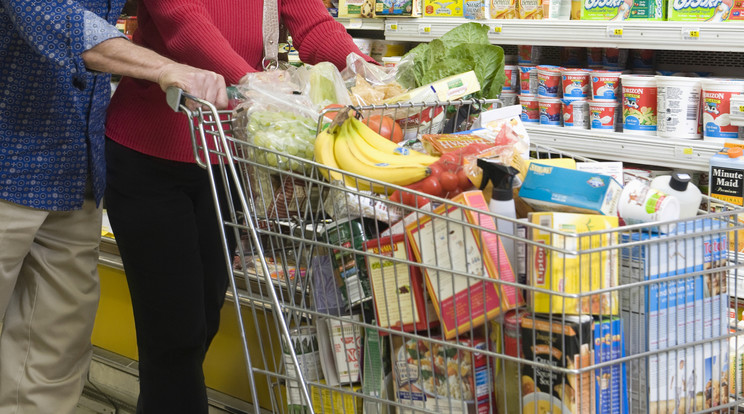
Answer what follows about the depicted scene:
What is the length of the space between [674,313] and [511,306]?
0.86 feet

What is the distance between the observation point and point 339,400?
151 cm

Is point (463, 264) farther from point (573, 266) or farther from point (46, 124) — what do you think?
point (46, 124)

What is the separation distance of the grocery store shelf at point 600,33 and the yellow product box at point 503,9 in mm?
62

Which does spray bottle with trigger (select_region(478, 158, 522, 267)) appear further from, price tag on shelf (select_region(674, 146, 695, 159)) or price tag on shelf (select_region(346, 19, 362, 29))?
price tag on shelf (select_region(346, 19, 362, 29))

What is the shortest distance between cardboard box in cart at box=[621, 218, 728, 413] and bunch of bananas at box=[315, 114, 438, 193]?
14.9 inches

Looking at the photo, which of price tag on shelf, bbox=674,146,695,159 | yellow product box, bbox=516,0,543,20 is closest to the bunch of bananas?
price tag on shelf, bbox=674,146,695,159

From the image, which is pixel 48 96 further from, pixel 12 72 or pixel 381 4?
pixel 381 4

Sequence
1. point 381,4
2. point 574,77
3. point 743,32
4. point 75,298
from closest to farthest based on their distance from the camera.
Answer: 1. point 75,298
2. point 743,32
3. point 574,77
4. point 381,4

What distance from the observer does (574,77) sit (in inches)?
116

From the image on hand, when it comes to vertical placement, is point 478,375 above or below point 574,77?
below

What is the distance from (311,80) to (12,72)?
0.64m

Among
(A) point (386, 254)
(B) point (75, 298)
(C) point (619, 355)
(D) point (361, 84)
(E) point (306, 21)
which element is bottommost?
(B) point (75, 298)

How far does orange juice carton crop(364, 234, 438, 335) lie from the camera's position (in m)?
1.31

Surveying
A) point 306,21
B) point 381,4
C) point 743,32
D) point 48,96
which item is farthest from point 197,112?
point 381,4
